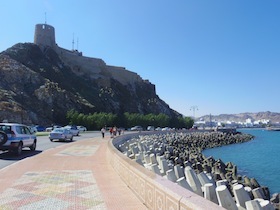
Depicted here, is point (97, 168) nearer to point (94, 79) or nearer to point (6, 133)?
point (6, 133)

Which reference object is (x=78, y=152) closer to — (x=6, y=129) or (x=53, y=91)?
(x=6, y=129)

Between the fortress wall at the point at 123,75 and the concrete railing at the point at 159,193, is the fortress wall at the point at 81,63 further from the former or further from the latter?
the concrete railing at the point at 159,193

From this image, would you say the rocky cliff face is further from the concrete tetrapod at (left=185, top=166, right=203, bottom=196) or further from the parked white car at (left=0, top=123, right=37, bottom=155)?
the concrete tetrapod at (left=185, top=166, right=203, bottom=196)

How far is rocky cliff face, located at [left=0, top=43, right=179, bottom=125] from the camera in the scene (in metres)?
77.4

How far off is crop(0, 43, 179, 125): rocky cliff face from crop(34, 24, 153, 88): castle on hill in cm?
148

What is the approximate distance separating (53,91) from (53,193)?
81282mm

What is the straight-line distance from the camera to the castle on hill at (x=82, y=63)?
114m

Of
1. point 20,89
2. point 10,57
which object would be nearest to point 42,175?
point 20,89

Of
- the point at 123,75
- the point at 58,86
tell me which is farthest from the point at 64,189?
the point at 123,75

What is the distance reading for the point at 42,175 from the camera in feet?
36.9

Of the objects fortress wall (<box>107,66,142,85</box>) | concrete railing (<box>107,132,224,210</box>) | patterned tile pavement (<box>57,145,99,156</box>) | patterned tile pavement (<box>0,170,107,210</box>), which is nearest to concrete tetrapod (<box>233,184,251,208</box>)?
concrete railing (<box>107,132,224,210</box>)

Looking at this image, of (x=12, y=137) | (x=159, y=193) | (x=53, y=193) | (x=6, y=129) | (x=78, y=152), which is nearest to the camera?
(x=159, y=193)

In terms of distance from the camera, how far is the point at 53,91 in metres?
86.6

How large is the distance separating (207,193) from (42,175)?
21.9 ft
